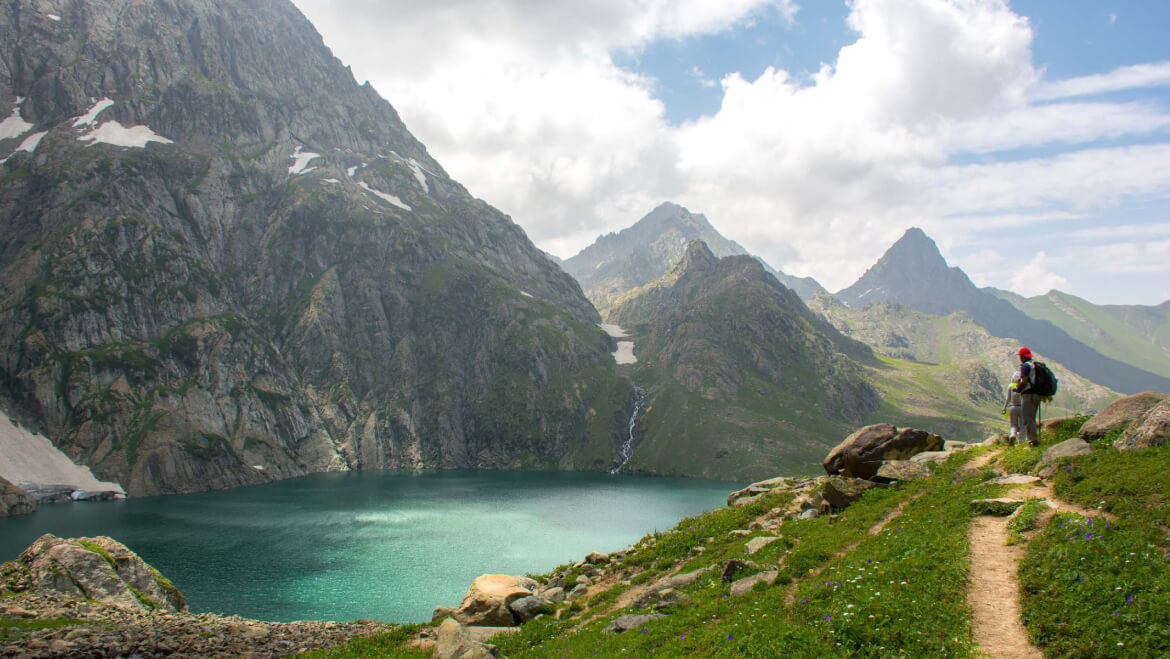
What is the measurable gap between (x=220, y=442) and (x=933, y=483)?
726ft

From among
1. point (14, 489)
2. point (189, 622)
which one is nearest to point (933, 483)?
point (189, 622)

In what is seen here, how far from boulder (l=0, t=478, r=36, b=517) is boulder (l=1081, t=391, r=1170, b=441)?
188 meters

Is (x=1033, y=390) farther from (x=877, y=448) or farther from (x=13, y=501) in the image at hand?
(x=13, y=501)

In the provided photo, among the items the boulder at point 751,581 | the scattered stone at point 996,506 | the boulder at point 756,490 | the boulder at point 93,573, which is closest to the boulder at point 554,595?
the boulder at point 751,581

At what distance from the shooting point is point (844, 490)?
2936 centimetres

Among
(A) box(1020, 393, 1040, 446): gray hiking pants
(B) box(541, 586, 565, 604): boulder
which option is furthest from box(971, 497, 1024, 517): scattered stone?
(B) box(541, 586, 565, 604): boulder

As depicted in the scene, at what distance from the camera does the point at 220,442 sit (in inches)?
7736

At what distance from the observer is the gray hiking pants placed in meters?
27.8

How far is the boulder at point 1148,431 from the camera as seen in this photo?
20.7 metres

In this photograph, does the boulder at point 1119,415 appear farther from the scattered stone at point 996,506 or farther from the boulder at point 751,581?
the boulder at point 751,581

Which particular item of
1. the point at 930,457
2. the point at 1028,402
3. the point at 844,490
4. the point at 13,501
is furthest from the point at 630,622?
the point at 13,501

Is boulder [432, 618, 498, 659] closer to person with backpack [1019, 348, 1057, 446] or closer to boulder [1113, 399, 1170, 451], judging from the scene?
boulder [1113, 399, 1170, 451]

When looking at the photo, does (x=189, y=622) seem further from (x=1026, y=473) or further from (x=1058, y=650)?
(x=1026, y=473)

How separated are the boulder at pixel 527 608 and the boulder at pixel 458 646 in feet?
13.0
